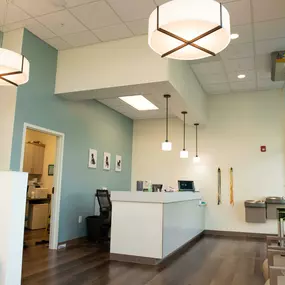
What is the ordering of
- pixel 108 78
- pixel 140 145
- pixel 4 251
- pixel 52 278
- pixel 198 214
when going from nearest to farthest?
pixel 4 251 → pixel 52 278 → pixel 108 78 → pixel 198 214 → pixel 140 145

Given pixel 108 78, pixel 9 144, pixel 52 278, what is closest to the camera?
pixel 52 278

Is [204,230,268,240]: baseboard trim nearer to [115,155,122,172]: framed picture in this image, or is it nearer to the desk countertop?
[115,155,122,172]: framed picture

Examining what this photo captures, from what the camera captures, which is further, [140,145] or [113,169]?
[140,145]

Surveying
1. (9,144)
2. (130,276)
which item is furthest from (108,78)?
(130,276)

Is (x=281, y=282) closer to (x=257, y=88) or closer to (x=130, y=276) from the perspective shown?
(x=130, y=276)

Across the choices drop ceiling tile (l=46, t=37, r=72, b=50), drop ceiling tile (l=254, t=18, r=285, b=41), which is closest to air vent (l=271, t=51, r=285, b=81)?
drop ceiling tile (l=254, t=18, r=285, b=41)

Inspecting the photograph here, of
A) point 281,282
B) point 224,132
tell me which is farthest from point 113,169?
point 281,282

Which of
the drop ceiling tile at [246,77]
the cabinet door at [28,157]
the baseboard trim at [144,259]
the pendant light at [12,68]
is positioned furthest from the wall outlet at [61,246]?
the drop ceiling tile at [246,77]

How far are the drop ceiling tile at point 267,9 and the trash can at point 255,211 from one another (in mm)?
4337

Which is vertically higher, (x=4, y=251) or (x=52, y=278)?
(x=4, y=251)

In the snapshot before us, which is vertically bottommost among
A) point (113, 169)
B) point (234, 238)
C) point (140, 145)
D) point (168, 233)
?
point (234, 238)

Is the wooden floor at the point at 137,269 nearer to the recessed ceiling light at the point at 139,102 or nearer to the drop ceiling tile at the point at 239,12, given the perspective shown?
the recessed ceiling light at the point at 139,102

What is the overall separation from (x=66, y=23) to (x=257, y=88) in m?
5.10

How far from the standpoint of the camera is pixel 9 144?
4562 mm
